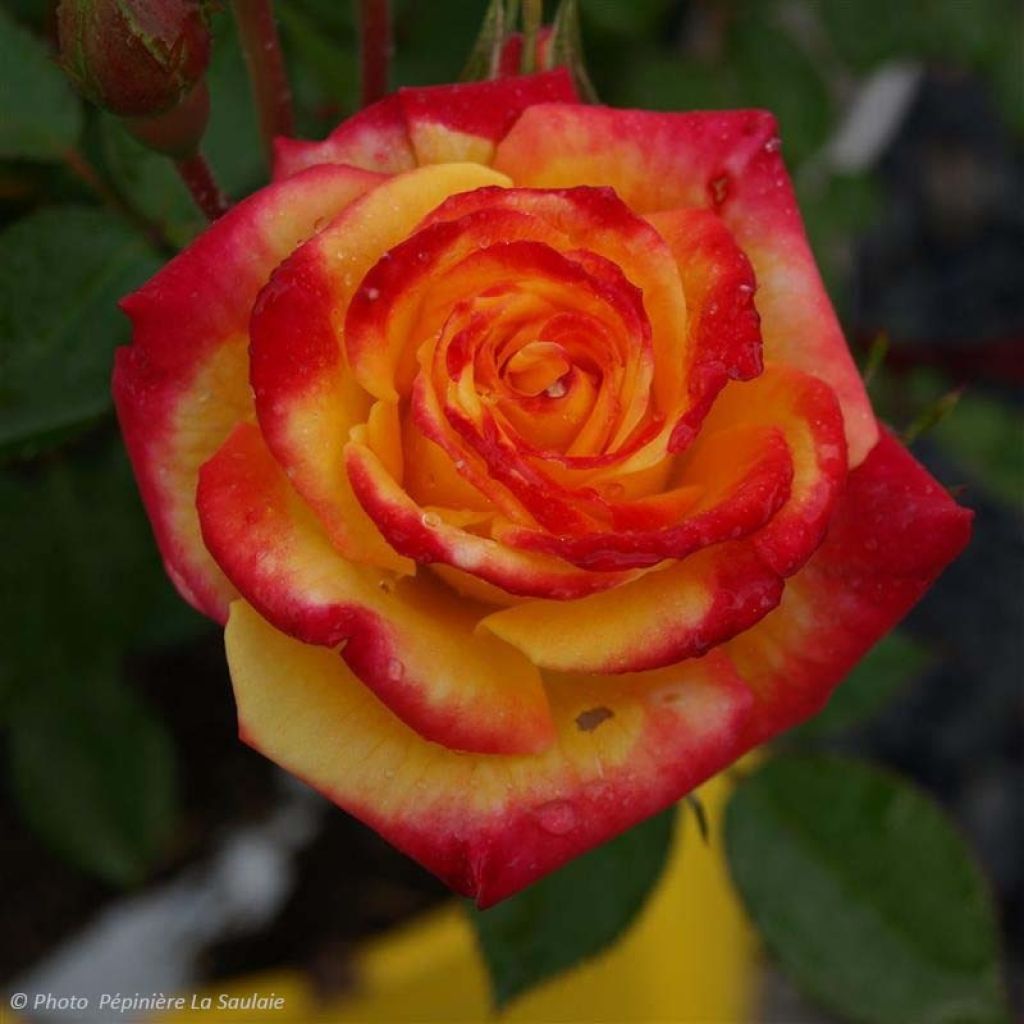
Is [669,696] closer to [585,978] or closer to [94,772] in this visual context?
[94,772]

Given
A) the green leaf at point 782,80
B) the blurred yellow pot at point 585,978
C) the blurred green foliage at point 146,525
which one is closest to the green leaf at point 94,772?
the blurred green foliage at point 146,525

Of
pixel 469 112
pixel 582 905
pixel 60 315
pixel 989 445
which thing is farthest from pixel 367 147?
pixel 989 445

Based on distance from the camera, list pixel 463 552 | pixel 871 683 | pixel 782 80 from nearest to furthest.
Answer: pixel 463 552
pixel 871 683
pixel 782 80

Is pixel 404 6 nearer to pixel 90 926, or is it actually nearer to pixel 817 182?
pixel 817 182

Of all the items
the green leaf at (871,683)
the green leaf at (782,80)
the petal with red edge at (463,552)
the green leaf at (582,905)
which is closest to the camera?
the petal with red edge at (463,552)

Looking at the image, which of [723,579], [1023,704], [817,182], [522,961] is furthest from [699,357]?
[1023,704]

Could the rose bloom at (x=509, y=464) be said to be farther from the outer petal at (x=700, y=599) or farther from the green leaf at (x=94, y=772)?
the green leaf at (x=94, y=772)

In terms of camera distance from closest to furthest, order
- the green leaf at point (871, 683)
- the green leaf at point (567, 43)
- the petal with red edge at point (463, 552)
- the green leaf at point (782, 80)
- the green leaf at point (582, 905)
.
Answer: the petal with red edge at point (463, 552), the green leaf at point (567, 43), the green leaf at point (582, 905), the green leaf at point (871, 683), the green leaf at point (782, 80)
